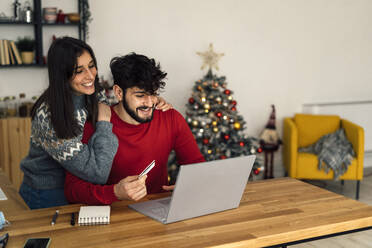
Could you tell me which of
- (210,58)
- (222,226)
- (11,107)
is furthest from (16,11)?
(222,226)

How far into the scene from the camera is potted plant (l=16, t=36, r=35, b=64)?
13.1 feet

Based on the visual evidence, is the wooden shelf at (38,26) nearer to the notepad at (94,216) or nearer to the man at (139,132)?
the man at (139,132)

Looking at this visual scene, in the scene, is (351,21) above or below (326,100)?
above

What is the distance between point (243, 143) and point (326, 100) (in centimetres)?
166

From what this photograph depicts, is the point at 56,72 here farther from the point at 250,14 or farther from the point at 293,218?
the point at 250,14

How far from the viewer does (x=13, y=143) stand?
391 centimetres

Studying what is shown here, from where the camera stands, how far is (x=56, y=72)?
2.05 metres

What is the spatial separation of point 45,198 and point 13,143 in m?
1.88

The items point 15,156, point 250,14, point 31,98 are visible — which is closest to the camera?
point 15,156

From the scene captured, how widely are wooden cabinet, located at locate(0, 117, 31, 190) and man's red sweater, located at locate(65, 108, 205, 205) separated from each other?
1.96 metres

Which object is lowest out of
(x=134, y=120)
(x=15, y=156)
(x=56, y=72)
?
(x=15, y=156)

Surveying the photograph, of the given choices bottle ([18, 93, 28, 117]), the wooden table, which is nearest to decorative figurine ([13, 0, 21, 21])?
bottle ([18, 93, 28, 117])

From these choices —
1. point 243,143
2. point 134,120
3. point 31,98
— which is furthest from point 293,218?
point 31,98

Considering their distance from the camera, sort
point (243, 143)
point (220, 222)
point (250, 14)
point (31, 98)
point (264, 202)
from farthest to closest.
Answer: point (250, 14) < point (243, 143) < point (31, 98) < point (264, 202) < point (220, 222)
